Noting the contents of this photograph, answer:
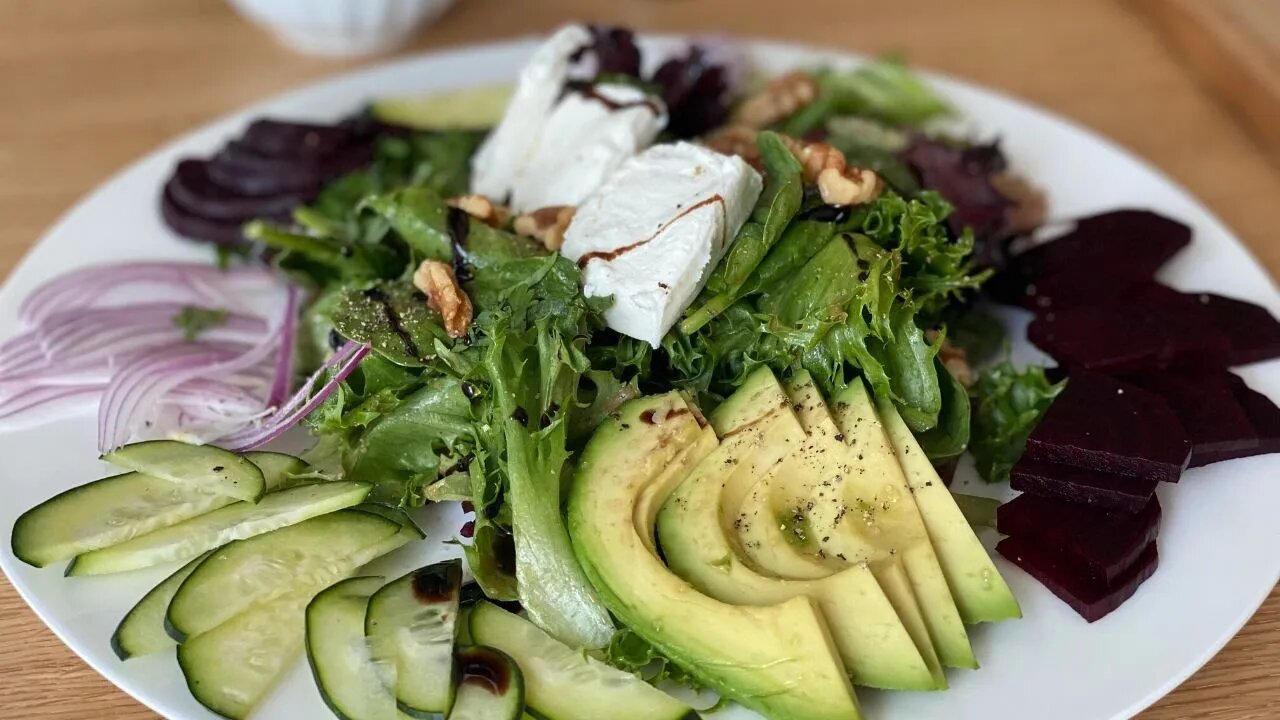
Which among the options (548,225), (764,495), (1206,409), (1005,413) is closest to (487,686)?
(764,495)

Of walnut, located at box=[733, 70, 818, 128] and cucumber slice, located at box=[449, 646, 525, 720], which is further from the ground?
walnut, located at box=[733, 70, 818, 128]

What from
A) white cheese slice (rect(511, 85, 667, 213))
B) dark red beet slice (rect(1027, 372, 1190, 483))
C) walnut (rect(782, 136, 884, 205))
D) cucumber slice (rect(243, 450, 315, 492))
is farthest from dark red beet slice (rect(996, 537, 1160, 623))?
cucumber slice (rect(243, 450, 315, 492))

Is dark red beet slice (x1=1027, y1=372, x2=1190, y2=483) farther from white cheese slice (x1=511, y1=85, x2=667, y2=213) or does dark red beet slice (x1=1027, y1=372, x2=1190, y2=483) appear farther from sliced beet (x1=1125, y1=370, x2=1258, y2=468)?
white cheese slice (x1=511, y1=85, x2=667, y2=213)

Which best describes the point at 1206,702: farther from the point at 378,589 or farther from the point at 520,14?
the point at 520,14

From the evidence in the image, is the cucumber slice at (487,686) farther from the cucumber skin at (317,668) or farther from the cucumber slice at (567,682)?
the cucumber skin at (317,668)

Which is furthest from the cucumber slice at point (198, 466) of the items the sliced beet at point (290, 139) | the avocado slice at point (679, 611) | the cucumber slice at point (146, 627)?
the sliced beet at point (290, 139)
